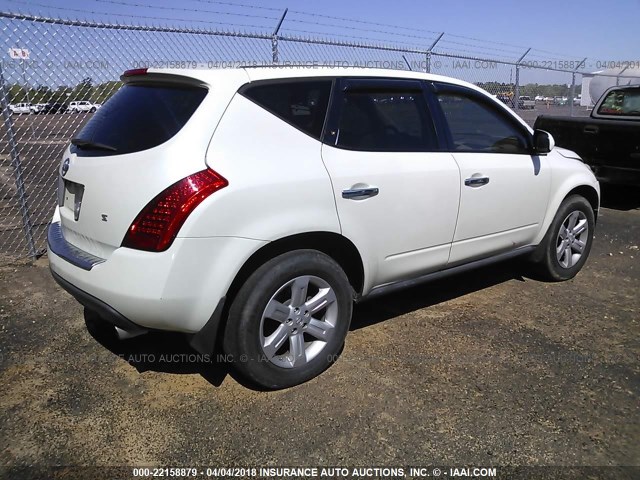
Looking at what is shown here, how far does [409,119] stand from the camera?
3457mm

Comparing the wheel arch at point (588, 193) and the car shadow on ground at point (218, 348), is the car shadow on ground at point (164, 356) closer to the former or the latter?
the car shadow on ground at point (218, 348)

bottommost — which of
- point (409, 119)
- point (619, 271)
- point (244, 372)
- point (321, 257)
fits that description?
point (619, 271)

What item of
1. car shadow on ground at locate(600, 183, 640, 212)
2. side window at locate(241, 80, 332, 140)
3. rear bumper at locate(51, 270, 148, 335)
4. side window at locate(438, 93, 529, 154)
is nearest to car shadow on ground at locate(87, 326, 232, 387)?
rear bumper at locate(51, 270, 148, 335)

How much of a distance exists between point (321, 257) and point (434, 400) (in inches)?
39.1

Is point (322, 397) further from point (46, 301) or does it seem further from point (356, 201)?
point (46, 301)

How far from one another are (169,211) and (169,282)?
33 cm

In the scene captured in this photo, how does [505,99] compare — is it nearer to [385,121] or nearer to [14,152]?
[385,121]

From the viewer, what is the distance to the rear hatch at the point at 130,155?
2.54 meters

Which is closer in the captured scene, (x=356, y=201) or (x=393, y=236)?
(x=356, y=201)

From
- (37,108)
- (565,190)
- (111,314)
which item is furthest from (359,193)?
(37,108)

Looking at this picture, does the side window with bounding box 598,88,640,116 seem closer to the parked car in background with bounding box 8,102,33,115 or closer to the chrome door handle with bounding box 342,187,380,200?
the chrome door handle with bounding box 342,187,380,200

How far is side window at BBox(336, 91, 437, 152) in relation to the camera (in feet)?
10.3

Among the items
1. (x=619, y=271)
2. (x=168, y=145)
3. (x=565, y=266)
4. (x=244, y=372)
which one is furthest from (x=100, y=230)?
(x=619, y=271)

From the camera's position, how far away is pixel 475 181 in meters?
3.66
